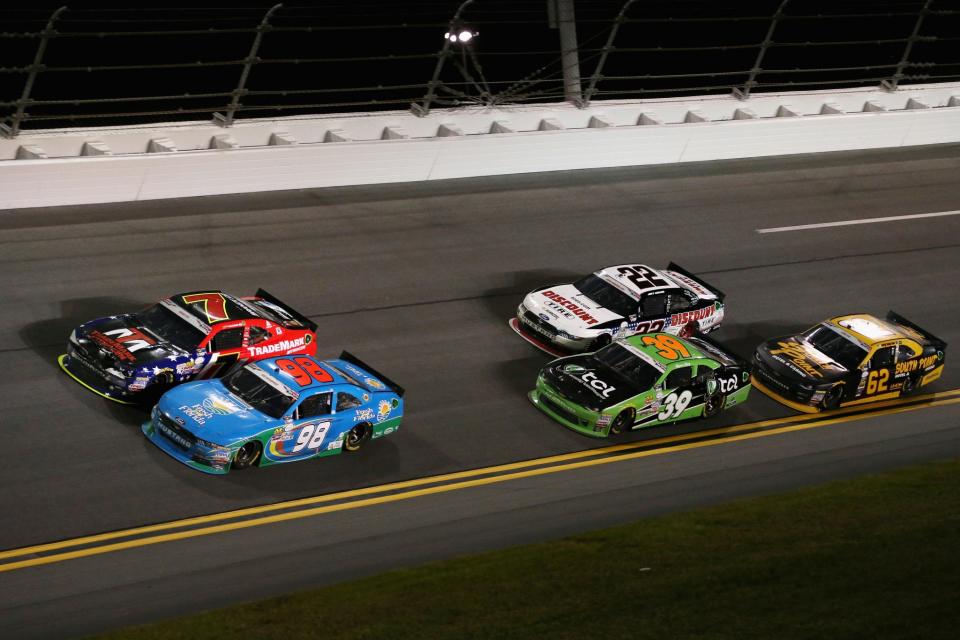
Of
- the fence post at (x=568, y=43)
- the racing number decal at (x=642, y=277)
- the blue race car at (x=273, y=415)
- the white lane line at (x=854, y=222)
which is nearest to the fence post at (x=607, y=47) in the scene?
the fence post at (x=568, y=43)

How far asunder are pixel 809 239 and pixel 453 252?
24.2 ft

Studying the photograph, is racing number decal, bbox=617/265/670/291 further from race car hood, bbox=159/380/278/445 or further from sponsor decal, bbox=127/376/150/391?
sponsor decal, bbox=127/376/150/391

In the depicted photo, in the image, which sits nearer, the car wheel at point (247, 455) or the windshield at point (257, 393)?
the car wheel at point (247, 455)

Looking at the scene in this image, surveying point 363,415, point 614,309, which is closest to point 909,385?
point 614,309

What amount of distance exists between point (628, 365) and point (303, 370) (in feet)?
15.5

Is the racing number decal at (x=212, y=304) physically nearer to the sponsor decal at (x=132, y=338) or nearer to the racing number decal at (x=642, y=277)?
the sponsor decal at (x=132, y=338)

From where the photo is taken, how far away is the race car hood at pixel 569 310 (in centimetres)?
1959

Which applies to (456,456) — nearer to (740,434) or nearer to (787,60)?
(740,434)

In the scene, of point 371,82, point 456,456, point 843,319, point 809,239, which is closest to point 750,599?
point 456,456

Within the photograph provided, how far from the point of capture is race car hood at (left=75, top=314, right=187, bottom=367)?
16.7 m

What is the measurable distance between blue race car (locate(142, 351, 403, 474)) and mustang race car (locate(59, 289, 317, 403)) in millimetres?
653

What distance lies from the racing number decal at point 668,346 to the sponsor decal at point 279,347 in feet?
16.6

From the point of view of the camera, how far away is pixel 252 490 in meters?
15.5

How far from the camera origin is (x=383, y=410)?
16.8 meters
